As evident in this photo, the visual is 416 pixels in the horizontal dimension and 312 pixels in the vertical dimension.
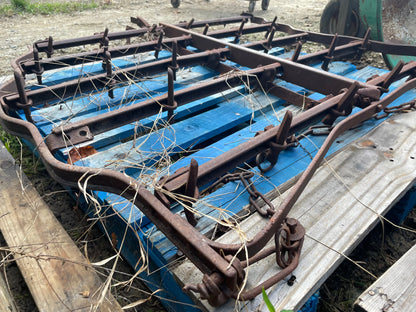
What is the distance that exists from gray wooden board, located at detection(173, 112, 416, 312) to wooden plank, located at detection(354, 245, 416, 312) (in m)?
0.21

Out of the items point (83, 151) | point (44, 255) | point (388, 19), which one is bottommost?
point (44, 255)

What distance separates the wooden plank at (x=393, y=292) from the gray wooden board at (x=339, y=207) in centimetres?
21

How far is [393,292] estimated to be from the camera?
1339 millimetres

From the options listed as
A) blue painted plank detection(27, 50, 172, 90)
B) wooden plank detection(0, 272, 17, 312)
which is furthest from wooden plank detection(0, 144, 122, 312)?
blue painted plank detection(27, 50, 172, 90)

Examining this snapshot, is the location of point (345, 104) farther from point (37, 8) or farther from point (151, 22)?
point (37, 8)

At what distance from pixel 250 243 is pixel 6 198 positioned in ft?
5.73

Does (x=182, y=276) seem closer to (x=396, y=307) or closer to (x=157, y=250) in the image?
(x=157, y=250)

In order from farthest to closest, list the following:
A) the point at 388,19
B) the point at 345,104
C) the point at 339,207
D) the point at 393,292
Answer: the point at 388,19, the point at 345,104, the point at 339,207, the point at 393,292

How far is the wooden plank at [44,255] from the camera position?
159cm

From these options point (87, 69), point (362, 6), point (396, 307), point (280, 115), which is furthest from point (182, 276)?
point (362, 6)

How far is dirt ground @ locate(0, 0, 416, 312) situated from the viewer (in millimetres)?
2129

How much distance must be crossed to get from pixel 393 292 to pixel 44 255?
65.5 inches

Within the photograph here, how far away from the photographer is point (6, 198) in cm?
213

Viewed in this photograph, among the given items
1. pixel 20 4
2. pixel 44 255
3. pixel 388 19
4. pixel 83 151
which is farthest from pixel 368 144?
pixel 20 4
